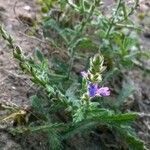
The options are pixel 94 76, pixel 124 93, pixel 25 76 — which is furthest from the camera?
pixel 124 93

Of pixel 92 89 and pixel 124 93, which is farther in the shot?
pixel 124 93

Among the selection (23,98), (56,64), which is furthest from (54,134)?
(56,64)

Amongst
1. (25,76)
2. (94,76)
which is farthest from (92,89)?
(25,76)

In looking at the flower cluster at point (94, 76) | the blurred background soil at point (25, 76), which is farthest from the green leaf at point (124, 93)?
the flower cluster at point (94, 76)

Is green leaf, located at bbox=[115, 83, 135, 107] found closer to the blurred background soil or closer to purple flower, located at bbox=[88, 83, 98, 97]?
the blurred background soil

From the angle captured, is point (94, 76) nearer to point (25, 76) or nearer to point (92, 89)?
point (92, 89)

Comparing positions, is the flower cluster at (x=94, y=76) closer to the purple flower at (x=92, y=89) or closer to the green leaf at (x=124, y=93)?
the purple flower at (x=92, y=89)

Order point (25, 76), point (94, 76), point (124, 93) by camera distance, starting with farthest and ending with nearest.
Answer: point (124, 93), point (25, 76), point (94, 76)

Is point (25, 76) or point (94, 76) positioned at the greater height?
point (25, 76)

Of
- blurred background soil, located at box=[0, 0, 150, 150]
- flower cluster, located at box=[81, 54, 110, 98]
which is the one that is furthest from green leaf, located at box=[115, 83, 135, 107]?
flower cluster, located at box=[81, 54, 110, 98]
